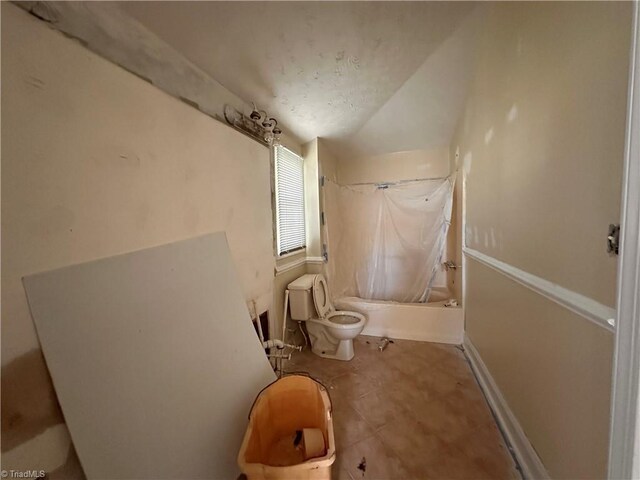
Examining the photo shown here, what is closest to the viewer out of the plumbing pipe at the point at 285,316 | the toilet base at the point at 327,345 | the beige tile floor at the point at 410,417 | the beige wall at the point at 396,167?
the beige tile floor at the point at 410,417

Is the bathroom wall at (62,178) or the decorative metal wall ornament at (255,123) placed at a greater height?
the decorative metal wall ornament at (255,123)

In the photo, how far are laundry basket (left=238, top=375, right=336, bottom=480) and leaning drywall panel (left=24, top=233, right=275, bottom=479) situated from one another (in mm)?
135

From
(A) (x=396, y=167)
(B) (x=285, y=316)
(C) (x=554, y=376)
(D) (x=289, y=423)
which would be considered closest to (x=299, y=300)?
(B) (x=285, y=316)

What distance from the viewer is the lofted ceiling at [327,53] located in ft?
3.56

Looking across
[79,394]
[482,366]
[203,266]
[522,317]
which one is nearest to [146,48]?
[203,266]

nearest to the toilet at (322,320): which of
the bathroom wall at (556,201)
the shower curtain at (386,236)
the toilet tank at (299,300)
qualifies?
the toilet tank at (299,300)

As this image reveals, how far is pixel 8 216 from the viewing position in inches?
25.5

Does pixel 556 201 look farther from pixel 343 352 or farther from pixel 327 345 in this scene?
pixel 327 345

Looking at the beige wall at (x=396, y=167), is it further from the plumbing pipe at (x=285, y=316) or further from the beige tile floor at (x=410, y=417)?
the beige tile floor at (x=410, y=417)

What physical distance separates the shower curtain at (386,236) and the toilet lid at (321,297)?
362 mm

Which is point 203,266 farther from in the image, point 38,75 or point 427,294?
point 427,294

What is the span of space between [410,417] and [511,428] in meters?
0.53

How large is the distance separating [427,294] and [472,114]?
1.92m

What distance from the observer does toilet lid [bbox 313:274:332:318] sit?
2.21 meters
